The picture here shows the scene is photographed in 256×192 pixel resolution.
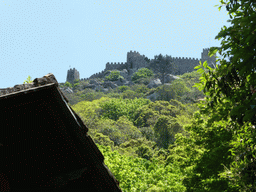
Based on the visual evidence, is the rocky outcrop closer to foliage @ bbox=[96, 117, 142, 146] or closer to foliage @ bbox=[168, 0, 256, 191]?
foliage @ bbox=[168, 0, 256, 191]

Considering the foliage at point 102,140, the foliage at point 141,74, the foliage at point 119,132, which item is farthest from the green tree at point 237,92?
the foliage at point 141,74

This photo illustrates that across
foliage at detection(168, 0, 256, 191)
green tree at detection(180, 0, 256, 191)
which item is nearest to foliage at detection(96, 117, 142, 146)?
foliage at detection(168, 0, 256, 191)

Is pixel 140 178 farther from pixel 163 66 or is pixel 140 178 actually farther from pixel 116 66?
pixel 116 66

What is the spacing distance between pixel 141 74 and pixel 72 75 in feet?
108

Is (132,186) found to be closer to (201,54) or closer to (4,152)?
(4,152)

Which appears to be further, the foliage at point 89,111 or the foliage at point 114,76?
the foliage at point 114,76

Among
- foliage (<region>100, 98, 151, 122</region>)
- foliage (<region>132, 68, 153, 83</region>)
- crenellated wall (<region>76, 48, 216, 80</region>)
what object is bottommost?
foliage (<region>100, 98, 151, 122</region>)

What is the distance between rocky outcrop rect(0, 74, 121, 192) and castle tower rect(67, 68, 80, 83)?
102023 millimetres

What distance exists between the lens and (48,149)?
368cm

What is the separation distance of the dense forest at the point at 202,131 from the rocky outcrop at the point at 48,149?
8.29ft

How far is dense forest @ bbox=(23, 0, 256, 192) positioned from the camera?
4.82 m

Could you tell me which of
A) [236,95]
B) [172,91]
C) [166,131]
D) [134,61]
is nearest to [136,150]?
[166,131]

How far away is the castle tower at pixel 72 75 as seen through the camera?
104412 millimetres

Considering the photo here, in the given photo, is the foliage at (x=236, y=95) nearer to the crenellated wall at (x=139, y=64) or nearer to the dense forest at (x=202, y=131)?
the dense forest at (x=202, y=131)
